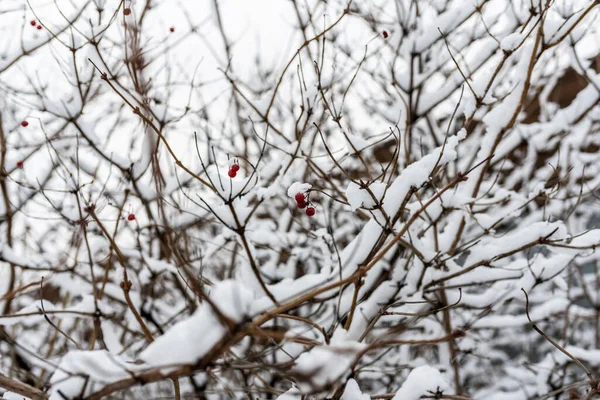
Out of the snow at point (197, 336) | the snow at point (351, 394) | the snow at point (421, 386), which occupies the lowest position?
the snow at point (197, 336)

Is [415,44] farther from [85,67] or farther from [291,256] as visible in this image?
[85,67]

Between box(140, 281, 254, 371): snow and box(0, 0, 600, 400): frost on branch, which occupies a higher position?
box(0, 0, 600, 400): frost on branch

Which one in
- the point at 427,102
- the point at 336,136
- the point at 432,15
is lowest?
the point at 427,102

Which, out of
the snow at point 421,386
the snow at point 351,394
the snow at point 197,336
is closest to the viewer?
the snow at point 197,336

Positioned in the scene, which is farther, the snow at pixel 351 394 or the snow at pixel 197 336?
the snow at pixel 351 394

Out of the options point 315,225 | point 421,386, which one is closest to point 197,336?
point 421,386

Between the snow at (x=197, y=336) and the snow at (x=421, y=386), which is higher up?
the snow at (x=421, y=386)

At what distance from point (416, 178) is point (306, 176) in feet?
8.45

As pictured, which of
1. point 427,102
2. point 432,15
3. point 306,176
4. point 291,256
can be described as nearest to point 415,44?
point 427,102

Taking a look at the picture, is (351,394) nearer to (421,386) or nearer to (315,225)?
(421,386)

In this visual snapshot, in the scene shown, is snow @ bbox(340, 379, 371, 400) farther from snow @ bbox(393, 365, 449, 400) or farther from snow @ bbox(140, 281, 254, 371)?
snow @ bbox(140, 281, 254, 371)

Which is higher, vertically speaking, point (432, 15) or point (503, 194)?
point (432, 15)

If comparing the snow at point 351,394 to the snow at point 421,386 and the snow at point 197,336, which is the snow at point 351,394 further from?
the snow at point 197,336

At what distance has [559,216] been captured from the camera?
5.18 m
